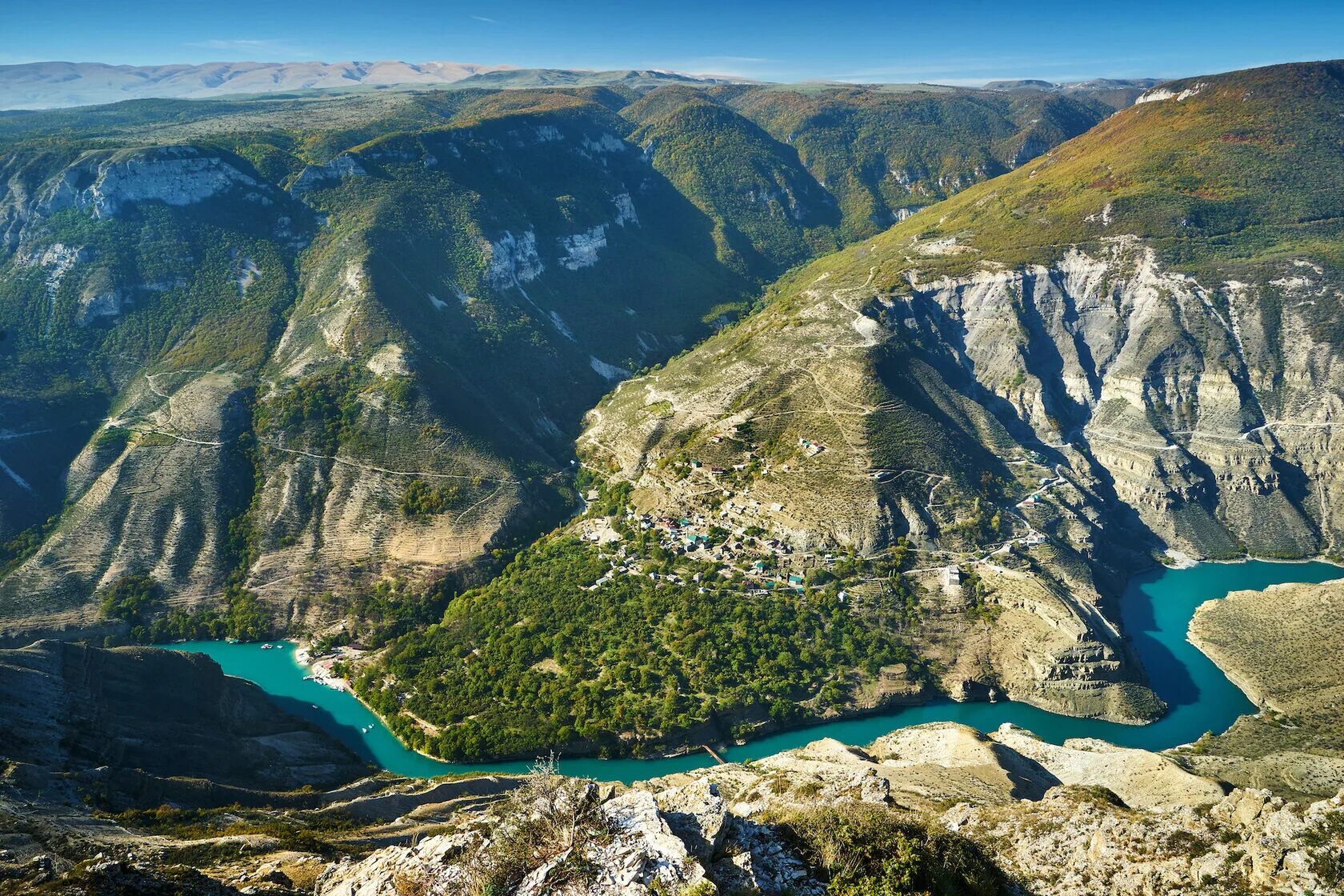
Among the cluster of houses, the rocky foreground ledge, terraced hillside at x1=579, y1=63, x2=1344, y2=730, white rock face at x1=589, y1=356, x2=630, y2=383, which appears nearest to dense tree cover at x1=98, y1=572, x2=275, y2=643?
the cluster of houses

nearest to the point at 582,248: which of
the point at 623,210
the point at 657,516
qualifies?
the point at 623,210

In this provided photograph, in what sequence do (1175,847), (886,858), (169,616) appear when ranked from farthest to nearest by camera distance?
1. (169,616)
2. (1175,847)
3. (886,858)

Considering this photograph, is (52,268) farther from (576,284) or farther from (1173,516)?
(1173,516)

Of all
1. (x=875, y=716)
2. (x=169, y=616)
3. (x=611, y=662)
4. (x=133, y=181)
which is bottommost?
(x=875, y=716)

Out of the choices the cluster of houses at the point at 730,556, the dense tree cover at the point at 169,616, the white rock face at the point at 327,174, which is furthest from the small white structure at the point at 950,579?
the white rock face at the point at 327,174

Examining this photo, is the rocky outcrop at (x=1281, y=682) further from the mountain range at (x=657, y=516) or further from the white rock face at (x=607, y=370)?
the white rock face at (x=607, y=370)

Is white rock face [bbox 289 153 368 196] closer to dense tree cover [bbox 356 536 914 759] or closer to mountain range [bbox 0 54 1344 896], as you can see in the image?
mountain range [bbox 0 54 1344 896]

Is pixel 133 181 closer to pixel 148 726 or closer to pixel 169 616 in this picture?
pixel 169 616
